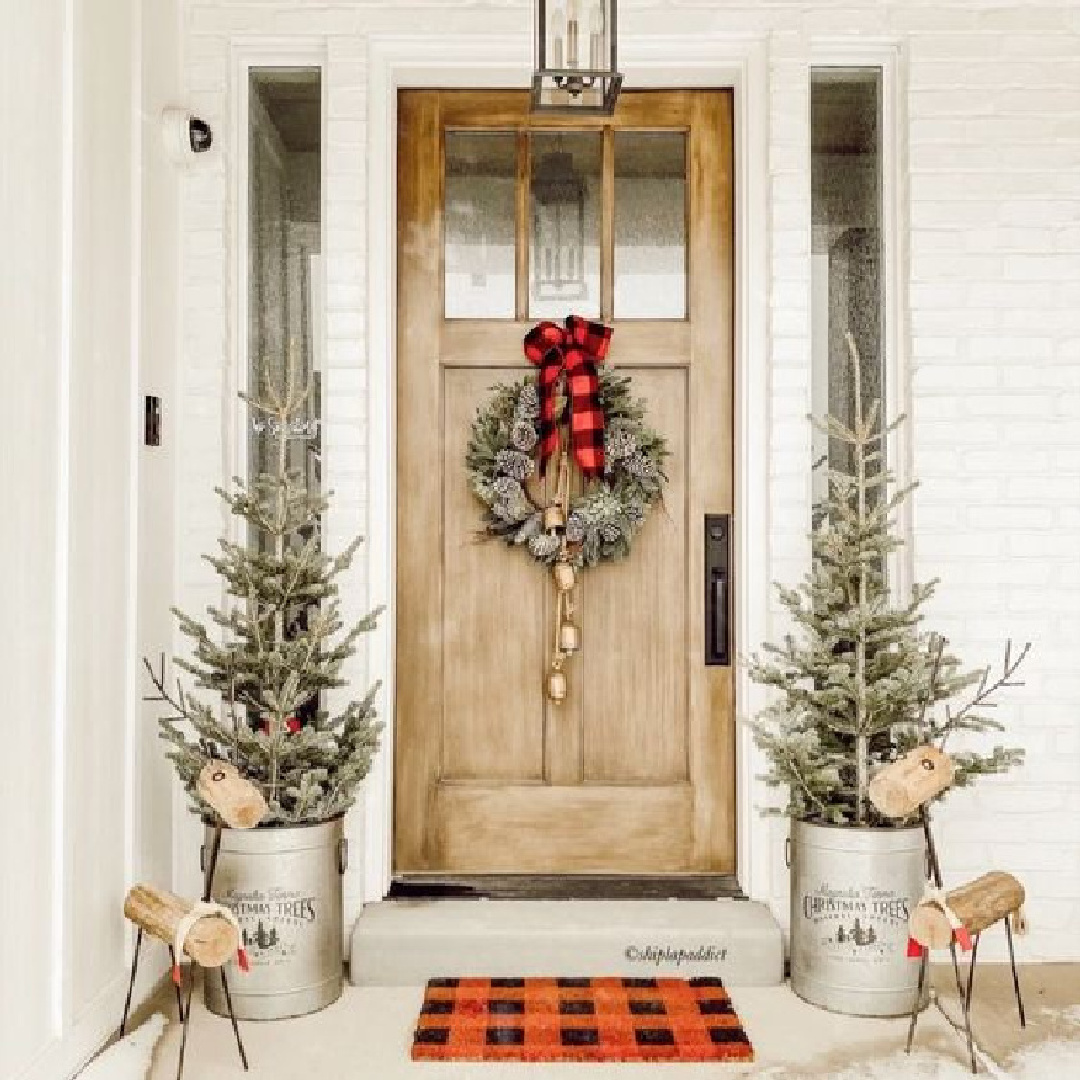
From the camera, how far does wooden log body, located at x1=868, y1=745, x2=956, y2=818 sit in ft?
8.30

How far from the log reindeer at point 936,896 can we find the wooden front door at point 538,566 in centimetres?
76

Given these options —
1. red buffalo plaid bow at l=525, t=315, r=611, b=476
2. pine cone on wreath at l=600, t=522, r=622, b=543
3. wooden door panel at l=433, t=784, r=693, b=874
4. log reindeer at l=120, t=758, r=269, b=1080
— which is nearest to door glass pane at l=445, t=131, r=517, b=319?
red buffalo plaid bow at l=525, t=315, r=611, b=476

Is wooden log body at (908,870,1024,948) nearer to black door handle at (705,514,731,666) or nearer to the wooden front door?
the wooden front door

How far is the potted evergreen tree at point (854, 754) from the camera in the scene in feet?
8.77

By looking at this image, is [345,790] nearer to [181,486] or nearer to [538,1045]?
[538,1045]

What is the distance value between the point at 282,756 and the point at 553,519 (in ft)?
3.12

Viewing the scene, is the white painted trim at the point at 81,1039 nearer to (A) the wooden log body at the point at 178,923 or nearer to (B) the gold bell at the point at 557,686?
(A) the wooden log body at the point at 178,923

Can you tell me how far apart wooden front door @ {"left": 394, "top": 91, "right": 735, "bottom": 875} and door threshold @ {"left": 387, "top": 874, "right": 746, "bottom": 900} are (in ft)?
0.11

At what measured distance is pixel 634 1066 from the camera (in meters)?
2.43

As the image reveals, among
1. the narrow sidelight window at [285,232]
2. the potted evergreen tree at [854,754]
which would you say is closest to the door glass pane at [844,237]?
the potted evergreen tree at [854,754]

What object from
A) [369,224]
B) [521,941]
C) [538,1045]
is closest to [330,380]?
[369,224]

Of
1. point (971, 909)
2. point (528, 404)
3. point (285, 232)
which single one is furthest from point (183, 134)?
point (971, 909)

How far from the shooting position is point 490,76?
10.6 ft

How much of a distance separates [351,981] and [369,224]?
6.44ft
